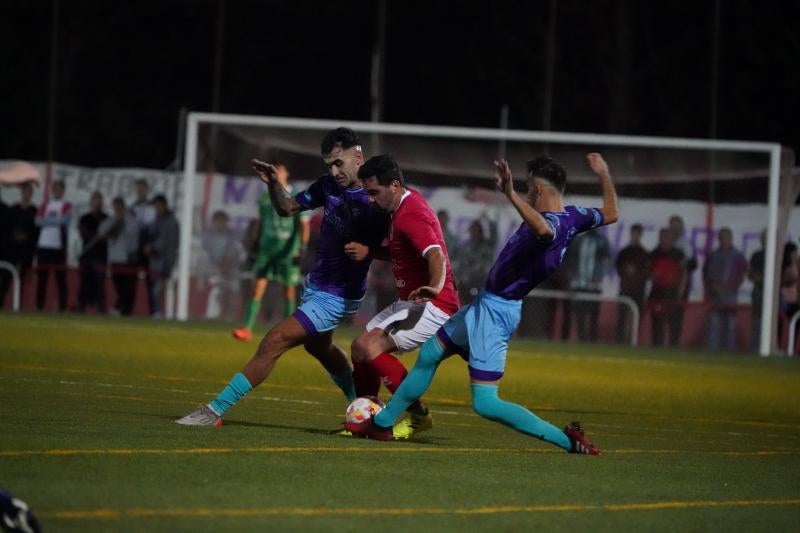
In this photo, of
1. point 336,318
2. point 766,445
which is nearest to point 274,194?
point 336,318

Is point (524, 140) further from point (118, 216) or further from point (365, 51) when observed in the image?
point (365, 51)

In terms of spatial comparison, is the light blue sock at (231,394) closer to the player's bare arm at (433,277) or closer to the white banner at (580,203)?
the player's bare arm at (433,277)

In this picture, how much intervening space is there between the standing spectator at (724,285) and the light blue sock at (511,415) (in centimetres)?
1655

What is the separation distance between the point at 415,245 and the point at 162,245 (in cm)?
1809

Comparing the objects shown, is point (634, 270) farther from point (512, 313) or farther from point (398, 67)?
point (398, 67)

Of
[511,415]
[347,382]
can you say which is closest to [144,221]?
[347,382]

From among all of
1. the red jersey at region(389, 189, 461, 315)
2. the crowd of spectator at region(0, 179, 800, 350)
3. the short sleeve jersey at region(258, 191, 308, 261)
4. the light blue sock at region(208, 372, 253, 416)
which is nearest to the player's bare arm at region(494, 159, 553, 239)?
the red jersey at region(389, 189, 461, 315)

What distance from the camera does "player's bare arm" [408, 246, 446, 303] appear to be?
1114 centimetres

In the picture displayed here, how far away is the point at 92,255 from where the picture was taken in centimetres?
2938

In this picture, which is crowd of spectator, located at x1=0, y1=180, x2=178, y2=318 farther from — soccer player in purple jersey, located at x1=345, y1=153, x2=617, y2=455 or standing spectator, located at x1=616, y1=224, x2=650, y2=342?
soccer player in purple jersey, located at x1=345, y1=153, x2=617, y2=455

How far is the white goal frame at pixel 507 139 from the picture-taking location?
87.8 feet

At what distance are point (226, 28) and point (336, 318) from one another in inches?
1421

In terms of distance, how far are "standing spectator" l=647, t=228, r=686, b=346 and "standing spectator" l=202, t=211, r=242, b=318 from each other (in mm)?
6827

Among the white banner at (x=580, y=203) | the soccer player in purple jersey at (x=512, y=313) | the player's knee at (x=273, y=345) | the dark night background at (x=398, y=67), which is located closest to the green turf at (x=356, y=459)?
the soccer player in purple jersey at (x=512, y=313)
